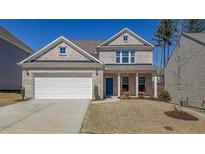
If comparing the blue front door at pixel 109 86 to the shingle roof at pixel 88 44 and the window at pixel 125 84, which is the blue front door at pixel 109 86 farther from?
the shingle roof at pixel 88 44

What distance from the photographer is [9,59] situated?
2330cm

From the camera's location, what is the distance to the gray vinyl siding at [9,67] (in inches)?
837

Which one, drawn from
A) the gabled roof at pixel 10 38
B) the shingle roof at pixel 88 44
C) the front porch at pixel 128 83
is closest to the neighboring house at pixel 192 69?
the front porch at pixel 128 83

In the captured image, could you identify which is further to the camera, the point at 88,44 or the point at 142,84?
the point at 88,44

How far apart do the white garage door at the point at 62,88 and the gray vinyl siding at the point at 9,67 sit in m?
7.13

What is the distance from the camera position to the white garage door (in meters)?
16.3

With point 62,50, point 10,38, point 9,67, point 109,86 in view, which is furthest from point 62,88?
point 10,38

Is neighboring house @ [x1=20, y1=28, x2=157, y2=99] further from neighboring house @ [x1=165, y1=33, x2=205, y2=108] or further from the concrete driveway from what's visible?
the concrete driveway

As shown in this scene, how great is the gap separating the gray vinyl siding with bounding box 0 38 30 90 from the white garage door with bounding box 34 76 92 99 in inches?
281

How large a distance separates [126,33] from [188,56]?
6.68 metres

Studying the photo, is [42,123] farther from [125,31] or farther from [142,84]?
[125,31]

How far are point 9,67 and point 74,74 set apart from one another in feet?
35.8

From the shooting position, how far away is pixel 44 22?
15219 mm
